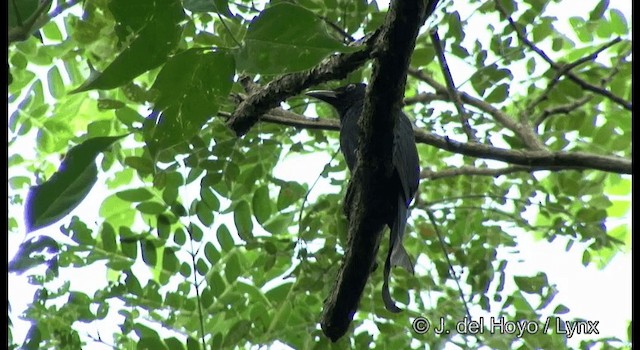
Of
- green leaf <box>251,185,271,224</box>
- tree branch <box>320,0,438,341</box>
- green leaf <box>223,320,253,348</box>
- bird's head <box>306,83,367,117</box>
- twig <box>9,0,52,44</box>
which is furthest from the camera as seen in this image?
bird's head <box>306,83,367,117</box>

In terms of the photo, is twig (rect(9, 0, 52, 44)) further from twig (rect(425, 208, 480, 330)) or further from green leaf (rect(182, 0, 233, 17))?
twig (rect(425, 208, 480, 330))

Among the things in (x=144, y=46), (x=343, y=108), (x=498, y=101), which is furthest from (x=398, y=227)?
(x=144, y=46)

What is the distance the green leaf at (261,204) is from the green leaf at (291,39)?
8.62 feet

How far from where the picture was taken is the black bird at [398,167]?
2801 mm

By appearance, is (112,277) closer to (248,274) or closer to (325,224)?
(248,274)

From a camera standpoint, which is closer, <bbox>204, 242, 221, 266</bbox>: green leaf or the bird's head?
<bbox>204, 242, 221, 266</bbox>: green leaf

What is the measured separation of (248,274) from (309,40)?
9.51ft

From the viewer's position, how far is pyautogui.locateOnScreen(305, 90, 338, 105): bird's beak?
3.90 m

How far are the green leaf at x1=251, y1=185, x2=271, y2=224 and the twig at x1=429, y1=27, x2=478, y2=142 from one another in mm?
1083

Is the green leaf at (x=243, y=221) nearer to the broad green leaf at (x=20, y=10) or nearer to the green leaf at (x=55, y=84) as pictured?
the green leaf at (x=55, y=84)

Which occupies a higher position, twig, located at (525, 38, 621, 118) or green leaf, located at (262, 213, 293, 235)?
twig, located at (525, 38, 621, 118)

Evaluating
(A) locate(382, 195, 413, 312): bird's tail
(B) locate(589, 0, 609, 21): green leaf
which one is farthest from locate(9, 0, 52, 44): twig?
(B) locate(589, 0, 609, 21): green leaf

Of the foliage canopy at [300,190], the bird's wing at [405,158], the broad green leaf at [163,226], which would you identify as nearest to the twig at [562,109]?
the foliage canopy at [300,190]

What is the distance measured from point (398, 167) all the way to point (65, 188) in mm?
1885
